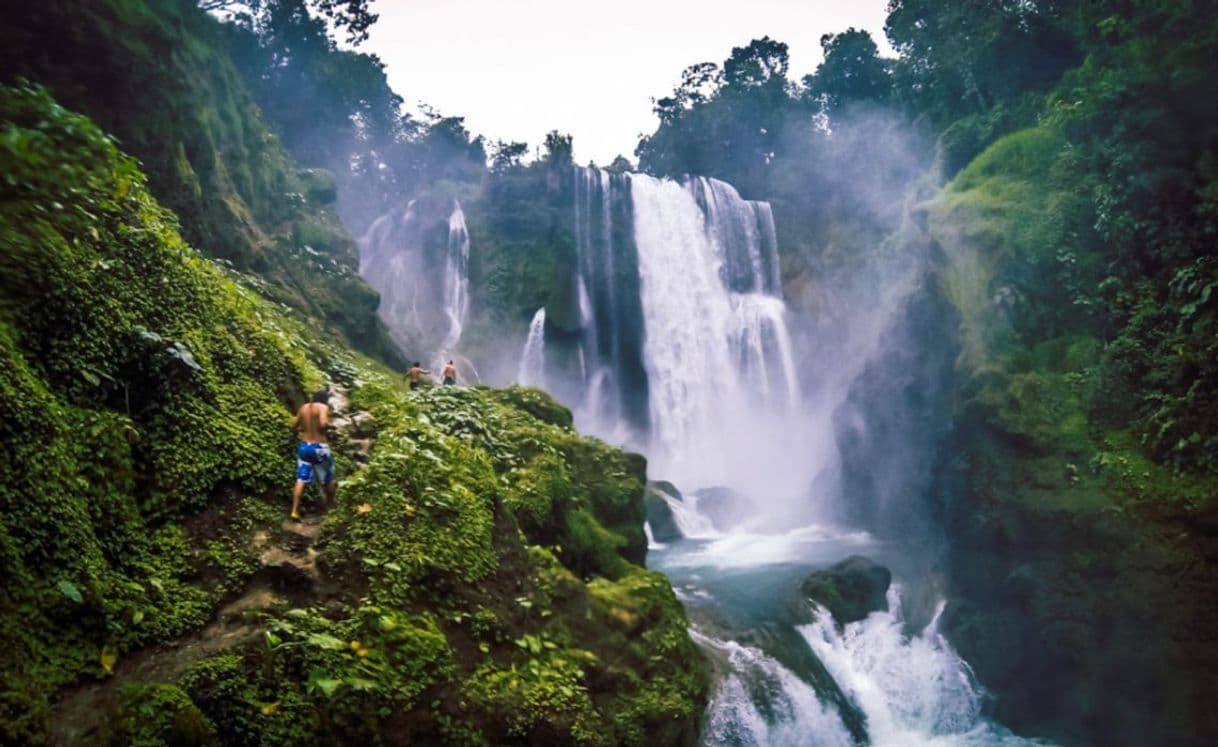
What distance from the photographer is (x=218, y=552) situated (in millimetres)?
4348

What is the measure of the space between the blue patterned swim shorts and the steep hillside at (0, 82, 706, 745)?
17cm

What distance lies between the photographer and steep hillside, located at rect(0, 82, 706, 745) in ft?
11.3

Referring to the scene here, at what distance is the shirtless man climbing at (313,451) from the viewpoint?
5141mm

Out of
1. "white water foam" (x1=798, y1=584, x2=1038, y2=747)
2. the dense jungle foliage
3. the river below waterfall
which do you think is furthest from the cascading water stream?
the dense jungle foliage

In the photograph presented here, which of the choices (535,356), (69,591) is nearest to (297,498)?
(69,591)

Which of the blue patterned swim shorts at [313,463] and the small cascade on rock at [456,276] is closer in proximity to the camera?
the blue patterned swim shorts at [313,463]

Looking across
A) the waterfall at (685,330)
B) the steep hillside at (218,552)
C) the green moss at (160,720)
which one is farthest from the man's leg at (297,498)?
the waterfall at (685,330)

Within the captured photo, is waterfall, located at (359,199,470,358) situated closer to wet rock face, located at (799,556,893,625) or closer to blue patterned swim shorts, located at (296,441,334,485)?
wet rock face, located at (799,556,893,625)

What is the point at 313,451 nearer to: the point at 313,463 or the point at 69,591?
the point at 313,463

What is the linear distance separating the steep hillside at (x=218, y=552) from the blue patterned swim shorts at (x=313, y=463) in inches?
6.9

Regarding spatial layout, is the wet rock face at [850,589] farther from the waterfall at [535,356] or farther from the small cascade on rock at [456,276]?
the small cascade on rock at [456,276]

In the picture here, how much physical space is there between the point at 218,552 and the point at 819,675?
8238 millimetres

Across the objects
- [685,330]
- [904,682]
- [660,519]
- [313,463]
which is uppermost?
[685,330]

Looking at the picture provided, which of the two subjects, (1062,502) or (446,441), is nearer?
(446,441)
